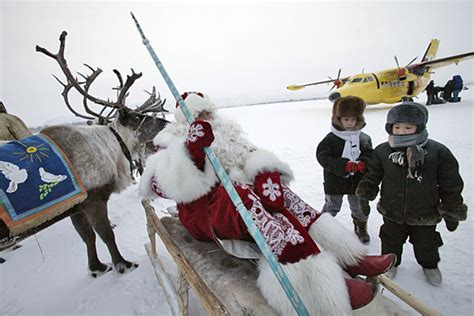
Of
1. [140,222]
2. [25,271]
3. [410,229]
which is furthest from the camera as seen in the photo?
[140,222]

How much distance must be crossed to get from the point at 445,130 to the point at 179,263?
768 cm

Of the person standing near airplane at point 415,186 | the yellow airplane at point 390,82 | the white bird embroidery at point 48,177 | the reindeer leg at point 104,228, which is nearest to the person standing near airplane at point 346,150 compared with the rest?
the person standing near airplane at point 415,186

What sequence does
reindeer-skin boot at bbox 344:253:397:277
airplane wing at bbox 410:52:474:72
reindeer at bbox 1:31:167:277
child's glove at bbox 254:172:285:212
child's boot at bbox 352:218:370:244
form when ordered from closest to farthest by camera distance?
reindeer-skin boot at bbox 344:253:397:277 < child's glove at bbox 254:172:285:212 < reindeer at bbox 1:31:167:277 < child's boot at bbox 352:218:370:244 < airplane wing at bbox 410:52:474:72

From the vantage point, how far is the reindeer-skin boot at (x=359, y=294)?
3.44 feet

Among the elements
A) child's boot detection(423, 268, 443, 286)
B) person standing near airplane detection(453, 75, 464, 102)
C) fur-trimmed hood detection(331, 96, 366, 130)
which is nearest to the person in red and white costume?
child's boot detection(423, 268, 443, 286)

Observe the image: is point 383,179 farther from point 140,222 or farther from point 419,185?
point 140,222

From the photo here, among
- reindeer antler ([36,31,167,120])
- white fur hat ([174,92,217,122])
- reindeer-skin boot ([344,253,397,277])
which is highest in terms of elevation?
reindeer antler ([36,31,167,120])

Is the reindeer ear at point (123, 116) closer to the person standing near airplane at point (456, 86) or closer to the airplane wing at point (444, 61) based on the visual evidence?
the airplane wing at point (444, 61)

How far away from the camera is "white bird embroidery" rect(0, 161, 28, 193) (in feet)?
A: 4.95

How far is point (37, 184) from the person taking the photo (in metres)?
1.62

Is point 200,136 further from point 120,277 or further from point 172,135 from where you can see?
point 120,277

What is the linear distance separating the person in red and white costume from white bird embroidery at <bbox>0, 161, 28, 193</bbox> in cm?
82

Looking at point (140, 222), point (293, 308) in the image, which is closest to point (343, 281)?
point (293, 308)

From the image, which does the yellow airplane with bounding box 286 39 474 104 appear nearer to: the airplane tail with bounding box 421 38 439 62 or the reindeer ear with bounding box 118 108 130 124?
the airplane tail with bounding box 421 38 439 62
